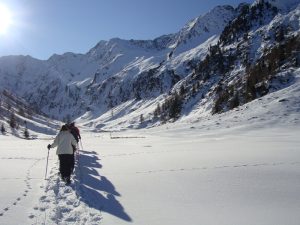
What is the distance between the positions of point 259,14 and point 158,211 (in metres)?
187

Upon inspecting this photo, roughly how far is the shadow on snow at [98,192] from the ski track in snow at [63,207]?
0.15 meters

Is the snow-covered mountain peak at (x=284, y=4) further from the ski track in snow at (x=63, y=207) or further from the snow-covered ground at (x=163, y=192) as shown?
the ski track in snow at (x=63, y=207)

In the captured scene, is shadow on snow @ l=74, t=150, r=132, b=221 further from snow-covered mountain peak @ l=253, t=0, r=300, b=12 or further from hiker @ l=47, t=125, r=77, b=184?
snow-covered mountain peak @ l=253, t=0, r=300, b=12

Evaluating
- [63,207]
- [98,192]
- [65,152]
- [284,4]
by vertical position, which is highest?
[284,4]

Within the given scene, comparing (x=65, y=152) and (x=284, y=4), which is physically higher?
(x=284, y=4)

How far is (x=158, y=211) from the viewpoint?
9.23m

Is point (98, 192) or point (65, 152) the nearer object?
point (98, 192)

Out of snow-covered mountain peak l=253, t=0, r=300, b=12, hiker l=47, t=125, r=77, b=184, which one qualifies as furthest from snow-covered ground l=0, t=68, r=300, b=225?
snow-covered mountain peak l=253, t=0, r=300, b=12

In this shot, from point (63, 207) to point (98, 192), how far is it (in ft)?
6.51

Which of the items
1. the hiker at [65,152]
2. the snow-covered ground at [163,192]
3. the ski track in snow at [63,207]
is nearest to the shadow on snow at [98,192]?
the snow-covered ground at [163,192]

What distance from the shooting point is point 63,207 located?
1032 cm

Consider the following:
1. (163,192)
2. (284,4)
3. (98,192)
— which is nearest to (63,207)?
(98,192)

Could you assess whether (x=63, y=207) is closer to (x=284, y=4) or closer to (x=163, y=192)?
(x=163, y=192)

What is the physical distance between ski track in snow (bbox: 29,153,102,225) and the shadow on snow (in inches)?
5.9
